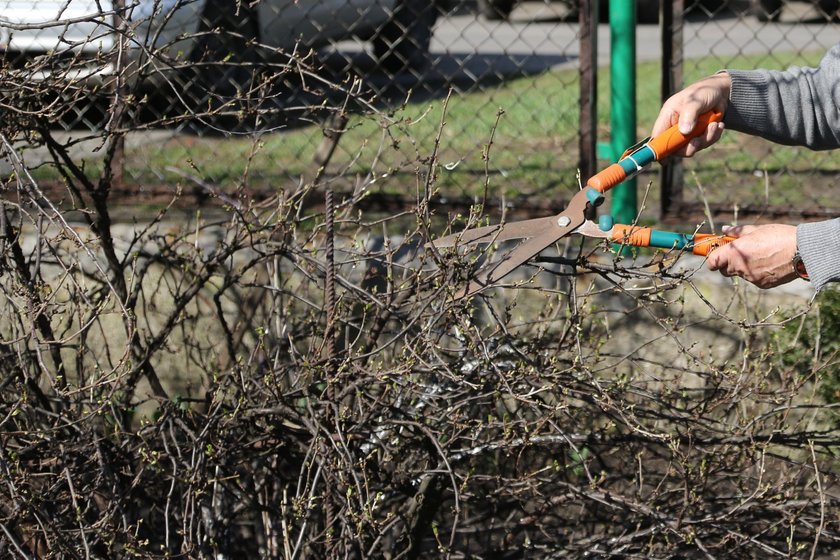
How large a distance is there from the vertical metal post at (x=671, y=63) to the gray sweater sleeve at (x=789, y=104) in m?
1.07

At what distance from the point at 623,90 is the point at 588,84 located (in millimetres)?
132

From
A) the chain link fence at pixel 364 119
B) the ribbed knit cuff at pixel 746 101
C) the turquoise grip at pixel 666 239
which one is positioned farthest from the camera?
the chain link fence at pixel 364 119

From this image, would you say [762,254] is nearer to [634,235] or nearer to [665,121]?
[634,235]

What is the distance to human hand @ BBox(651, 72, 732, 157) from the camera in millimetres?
2455

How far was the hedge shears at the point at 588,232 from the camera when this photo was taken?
7.51 feet

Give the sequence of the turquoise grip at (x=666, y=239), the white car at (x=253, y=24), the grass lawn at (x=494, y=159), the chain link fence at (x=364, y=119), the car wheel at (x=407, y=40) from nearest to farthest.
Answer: the turquoise grip at (x=666, y=239), the chain link fence at (x=364, y=119), the white car at (x=253, y=24), the grass lawn at (x=494, y=159), the car wheel at (x=407, y=40)

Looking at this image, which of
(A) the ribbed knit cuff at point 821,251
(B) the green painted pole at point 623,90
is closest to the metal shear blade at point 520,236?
(A) the ribbed knit cuff at point 821,251

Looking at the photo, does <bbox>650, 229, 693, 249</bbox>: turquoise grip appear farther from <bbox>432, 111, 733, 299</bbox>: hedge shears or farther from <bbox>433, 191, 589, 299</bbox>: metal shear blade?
<bbox>433, 191, 589, 299</bbox>: metal shear blade

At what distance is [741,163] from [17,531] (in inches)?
148

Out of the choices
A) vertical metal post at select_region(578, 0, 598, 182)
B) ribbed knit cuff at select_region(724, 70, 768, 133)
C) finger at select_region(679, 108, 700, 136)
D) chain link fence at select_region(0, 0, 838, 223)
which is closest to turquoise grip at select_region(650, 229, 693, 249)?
finger at select_region(679, 108, 700, 136)

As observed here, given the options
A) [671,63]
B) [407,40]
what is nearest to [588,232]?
[671,63]

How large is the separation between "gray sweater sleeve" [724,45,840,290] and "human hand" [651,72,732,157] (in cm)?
5

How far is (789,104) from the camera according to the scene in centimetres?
264

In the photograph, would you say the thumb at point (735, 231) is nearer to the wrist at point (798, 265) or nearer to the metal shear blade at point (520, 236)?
the wrist at point (798, 265)
